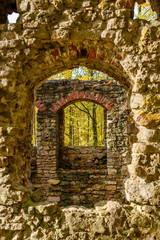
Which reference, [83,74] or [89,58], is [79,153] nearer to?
[89,58]

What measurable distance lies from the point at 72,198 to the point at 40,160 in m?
1.54

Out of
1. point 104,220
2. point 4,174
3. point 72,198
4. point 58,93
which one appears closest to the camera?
point 104,220

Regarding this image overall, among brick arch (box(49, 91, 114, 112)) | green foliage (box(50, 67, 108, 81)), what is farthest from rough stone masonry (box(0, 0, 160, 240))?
green foliage (box(50, 67, 108, 81))

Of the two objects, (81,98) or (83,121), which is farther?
(83,121)

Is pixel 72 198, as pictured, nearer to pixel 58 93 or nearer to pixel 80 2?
pixel 58 93

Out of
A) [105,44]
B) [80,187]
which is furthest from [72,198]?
[105,44]

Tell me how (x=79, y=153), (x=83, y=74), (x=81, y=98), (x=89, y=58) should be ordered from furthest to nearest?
(x=83, y=74) → (x=79, y=153) → (x=81, y=98) → (x=89, y=58)

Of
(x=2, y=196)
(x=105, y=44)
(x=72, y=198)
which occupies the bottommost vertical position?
Answer: (x=72, y=198)

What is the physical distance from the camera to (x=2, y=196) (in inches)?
89.7

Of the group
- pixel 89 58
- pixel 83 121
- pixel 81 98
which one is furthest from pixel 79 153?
pixel 83 121

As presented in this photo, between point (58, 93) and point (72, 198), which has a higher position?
point (58, 93)

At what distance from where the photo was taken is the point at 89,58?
261cm

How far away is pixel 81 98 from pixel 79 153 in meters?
1.89

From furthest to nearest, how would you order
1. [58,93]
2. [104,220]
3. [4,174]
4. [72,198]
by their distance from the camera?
[58,93], [72,198], [4,174], [104,220]
